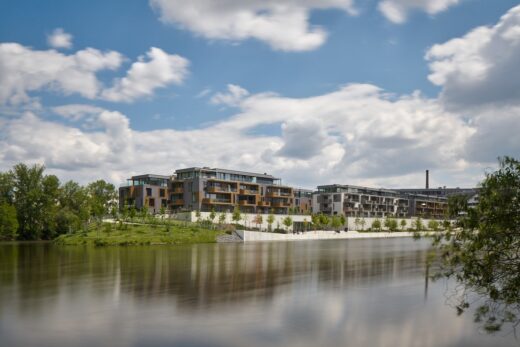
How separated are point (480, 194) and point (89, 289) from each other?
25.5 m

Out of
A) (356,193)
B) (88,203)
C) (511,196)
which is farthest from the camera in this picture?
(356,193)

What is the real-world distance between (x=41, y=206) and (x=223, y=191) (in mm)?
43412

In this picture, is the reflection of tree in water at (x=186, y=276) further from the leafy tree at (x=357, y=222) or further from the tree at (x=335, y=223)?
the leafy tree at (x=357, y=222)

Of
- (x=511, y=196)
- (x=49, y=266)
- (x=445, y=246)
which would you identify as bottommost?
(x=49, y=266)

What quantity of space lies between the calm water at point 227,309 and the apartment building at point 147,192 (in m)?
83.9

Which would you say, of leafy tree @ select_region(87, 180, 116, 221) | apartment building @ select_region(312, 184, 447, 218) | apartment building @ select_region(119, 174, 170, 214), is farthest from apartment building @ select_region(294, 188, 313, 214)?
leafy tree @ select_region(87, 180, 116, 221)

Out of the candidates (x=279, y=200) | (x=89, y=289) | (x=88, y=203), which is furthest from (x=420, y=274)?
(x=279, y=200)

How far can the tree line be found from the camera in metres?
100

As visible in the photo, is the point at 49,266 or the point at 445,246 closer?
the point at 445,246

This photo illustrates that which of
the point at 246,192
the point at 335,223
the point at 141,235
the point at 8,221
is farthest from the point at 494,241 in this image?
the point at 335,223

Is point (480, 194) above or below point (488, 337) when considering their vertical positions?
above

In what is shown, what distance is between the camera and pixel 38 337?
19.0m

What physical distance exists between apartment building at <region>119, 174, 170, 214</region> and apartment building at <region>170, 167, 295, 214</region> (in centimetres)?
288

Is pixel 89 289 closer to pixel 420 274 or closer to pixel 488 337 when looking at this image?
pixel 488 337
